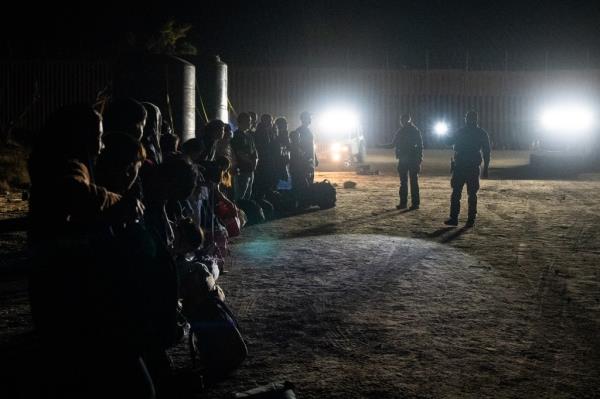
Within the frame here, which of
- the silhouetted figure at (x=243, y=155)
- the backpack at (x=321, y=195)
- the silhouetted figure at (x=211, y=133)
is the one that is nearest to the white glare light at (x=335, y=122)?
the backpack at (x=321, y=195)

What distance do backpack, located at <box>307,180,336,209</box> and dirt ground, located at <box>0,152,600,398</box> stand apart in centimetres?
114

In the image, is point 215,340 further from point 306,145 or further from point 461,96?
point 461,96

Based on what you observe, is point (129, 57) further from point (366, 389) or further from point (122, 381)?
point (122, 381)

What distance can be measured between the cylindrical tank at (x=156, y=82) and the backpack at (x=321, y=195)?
8.50 feet

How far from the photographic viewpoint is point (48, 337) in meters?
2.67

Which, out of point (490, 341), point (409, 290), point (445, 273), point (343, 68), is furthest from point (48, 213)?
point (343, 68)

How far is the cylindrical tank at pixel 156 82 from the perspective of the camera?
11.8 metres

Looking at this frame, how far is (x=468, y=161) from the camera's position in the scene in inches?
437

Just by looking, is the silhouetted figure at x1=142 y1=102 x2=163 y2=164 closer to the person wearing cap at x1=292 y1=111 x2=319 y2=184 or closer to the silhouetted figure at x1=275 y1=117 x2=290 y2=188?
the silhouetted figure at x1=275 y1=117 x2=290 y2=188

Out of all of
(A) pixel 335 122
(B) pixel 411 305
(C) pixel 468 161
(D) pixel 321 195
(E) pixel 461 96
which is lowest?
(B) pixel 411 305

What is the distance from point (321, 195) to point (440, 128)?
86.6 ft

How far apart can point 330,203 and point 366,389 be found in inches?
349

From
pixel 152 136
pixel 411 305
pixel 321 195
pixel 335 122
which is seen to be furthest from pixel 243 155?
pixel 335 122

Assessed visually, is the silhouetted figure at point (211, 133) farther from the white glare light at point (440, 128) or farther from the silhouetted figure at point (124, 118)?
Answer: the white glare light at point (440, 128)
